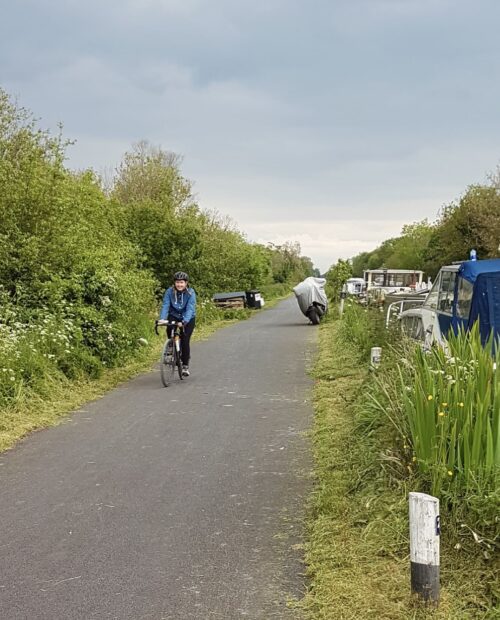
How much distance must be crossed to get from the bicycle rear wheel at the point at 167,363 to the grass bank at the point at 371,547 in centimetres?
478

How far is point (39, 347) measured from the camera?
10023 mm

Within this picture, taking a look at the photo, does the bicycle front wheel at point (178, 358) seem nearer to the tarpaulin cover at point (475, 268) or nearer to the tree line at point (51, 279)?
the tree line at point (51, 279)

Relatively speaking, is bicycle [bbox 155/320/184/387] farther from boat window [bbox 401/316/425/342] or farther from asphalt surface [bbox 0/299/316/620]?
boat window [bbox 401/316/425/342]

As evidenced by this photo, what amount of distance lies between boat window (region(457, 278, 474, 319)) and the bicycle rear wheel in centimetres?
474

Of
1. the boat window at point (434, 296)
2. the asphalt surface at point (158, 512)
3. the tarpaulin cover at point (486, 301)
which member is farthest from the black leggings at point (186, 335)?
the tarpaulin cover at point (486, 301)

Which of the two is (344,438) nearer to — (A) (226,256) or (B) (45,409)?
(B) (45,409)

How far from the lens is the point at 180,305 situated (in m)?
11.5

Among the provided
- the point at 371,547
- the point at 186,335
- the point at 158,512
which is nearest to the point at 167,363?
the point at 186,335

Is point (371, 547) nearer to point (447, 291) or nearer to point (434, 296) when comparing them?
point (447, 291)

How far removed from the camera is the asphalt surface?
3809 millimetres

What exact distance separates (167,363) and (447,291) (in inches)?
186

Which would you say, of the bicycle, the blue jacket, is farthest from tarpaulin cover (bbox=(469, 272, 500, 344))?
the bicycle

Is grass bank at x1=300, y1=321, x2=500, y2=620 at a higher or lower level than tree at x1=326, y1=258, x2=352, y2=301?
lower

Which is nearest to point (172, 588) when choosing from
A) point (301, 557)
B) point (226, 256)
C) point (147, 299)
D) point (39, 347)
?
point (301, 557)
